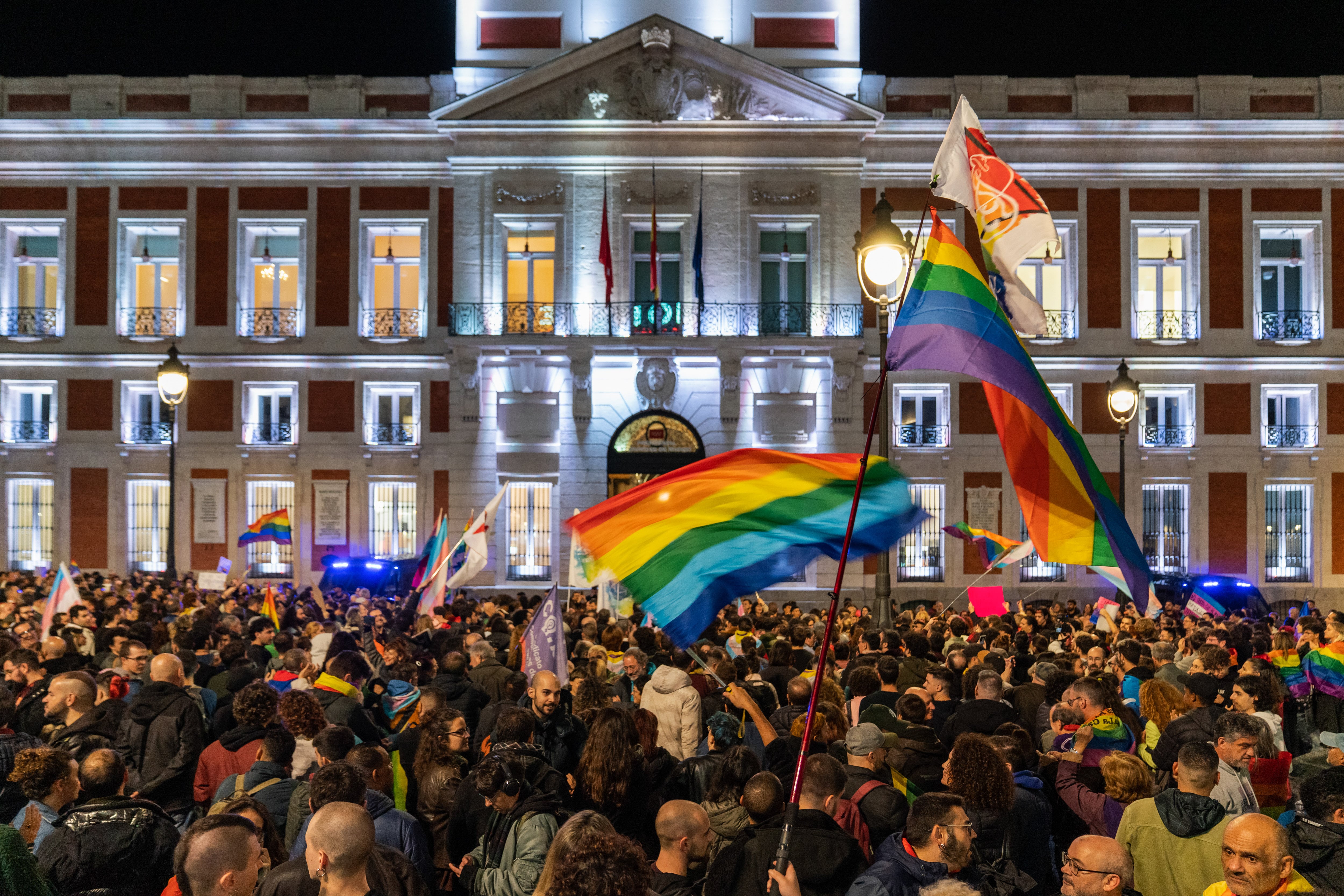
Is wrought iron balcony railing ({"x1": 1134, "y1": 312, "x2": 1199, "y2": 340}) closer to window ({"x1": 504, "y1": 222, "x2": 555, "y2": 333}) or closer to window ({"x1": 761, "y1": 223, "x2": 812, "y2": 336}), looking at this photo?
window ({"x1": 761, "y1": 223, "x2": 812, "y2": 336})

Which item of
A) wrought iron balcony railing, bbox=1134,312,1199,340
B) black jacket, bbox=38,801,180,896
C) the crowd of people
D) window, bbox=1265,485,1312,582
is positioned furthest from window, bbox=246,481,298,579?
black jacket, bbox=38,801,180,896

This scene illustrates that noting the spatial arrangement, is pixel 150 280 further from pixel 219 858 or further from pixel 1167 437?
pixel 219 858

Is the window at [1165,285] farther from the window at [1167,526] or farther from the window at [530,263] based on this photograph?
the window at [530,263]

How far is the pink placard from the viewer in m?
15.3

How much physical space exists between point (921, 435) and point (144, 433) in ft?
64.1

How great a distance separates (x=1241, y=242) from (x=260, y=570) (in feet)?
84.6

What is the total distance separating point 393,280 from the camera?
95.7ft

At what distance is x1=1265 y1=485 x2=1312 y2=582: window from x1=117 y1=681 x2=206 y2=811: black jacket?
27.6 metres

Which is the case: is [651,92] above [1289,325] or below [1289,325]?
above

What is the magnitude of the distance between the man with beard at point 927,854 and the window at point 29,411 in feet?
96.9

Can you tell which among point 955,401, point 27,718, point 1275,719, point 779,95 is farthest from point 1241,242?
point 27,718

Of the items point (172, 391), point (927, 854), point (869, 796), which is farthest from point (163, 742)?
point (172, 391)

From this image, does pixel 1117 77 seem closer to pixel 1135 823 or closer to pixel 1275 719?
pixel 1275 719

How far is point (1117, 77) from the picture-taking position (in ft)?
92.7
